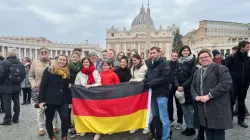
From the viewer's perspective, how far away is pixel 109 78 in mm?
5941

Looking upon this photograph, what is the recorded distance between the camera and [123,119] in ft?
18.9

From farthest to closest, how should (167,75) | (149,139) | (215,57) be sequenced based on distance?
(215,57) < (149,139) < (167,75)

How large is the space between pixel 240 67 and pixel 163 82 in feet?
8.55

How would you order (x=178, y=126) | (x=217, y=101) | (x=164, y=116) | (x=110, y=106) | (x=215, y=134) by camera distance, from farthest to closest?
(x=178, y=126), (x=110, y=106), (x=164, y=116), (x=215, y=134), (x=217, y=101)

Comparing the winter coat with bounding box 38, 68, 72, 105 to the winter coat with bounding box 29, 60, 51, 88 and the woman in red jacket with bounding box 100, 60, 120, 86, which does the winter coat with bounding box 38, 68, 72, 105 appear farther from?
the woman in red jacket with bounding box 100, 60, 120, 86

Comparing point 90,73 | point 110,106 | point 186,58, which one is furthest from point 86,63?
point 186,58

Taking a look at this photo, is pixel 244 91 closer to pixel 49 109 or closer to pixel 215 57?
pixel 215 57

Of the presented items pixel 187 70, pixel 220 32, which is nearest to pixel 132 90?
pixel 187 70

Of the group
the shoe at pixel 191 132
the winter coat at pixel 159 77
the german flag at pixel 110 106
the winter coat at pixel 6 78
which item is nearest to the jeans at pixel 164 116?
the winter coat at pixel 159 77

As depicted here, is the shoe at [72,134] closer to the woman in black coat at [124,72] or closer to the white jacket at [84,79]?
the white jacket at [84,79]

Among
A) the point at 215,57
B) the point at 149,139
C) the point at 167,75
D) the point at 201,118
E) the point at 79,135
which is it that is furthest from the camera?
the point at 215,57

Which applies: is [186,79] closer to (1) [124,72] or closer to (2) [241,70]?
(1) [124,72]

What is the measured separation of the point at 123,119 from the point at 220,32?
4201 inches

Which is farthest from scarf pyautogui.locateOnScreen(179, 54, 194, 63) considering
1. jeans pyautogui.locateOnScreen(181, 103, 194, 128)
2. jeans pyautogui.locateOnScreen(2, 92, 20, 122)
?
jeans pyautogui.locateOnScreen(2, 92, 20, 122)
